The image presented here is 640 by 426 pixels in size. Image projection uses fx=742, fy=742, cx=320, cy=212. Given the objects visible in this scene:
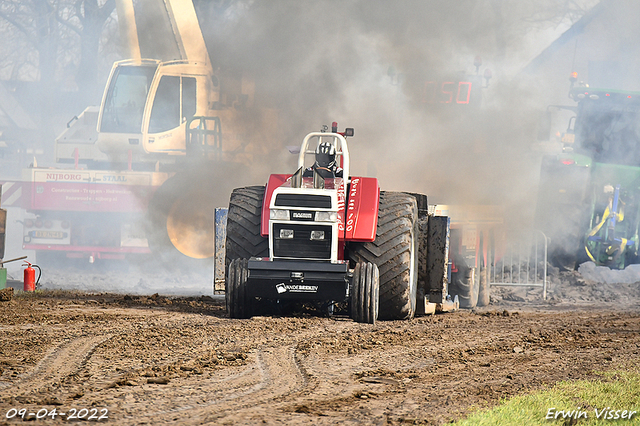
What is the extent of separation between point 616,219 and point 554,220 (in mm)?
1258

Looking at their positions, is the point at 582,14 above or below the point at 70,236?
above

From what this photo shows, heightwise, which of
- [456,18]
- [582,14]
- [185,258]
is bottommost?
[185,258]

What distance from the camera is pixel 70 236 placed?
1466cm

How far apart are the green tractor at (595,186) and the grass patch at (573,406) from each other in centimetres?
977

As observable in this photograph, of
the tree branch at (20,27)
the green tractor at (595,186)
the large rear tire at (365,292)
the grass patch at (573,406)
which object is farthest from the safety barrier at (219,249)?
the tree branch at (20,27)

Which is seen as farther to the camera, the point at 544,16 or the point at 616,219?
the point at 544,16

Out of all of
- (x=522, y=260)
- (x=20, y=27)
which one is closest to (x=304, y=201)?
(x=522, y=260)

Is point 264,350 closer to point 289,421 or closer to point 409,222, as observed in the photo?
point 289,421

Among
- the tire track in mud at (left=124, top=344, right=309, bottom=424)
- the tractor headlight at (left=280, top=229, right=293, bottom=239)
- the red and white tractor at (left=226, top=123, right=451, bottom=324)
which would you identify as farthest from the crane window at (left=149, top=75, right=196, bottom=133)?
the tire track in mud at (left=124, top=344, right=309, bottom=424)

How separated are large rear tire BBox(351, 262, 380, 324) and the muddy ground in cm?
16

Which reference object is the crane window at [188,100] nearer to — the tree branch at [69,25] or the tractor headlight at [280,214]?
the tractor headlight at [280,214]

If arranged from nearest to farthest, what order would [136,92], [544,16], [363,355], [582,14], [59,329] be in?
[363,355]
[59,329]
[136,92]
[544,16]
[582,14]

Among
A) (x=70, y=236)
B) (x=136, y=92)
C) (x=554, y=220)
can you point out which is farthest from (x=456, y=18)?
(x=70, y=236)

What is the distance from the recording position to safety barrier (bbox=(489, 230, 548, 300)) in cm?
1422
